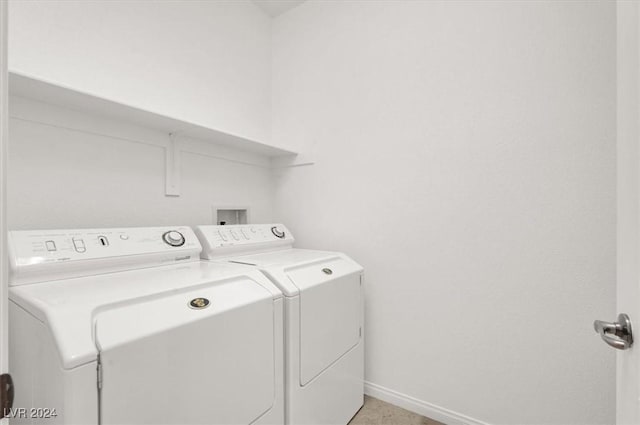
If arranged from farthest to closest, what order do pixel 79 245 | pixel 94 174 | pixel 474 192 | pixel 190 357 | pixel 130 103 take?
pixel 474 192 < pixel 94 174 < pixel 130 103 < pixel 79 245 < pixel 190 357

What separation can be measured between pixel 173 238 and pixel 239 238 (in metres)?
0.37

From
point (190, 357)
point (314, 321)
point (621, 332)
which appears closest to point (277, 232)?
point (314, 321)

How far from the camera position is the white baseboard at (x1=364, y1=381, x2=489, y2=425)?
61.5 inches

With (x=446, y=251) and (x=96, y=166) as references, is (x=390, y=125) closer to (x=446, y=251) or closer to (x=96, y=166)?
(x=446, y=251)

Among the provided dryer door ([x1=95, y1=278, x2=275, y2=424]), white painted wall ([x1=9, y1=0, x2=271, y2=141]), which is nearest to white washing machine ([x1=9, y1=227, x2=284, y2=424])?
dryer door ([x1=95, y1=278, x2=275, y2=424])

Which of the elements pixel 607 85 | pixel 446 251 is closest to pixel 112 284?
pixel 446 251

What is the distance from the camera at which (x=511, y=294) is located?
1.45m

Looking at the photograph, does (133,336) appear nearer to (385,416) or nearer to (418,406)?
(385,416)

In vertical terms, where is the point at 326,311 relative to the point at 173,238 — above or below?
below

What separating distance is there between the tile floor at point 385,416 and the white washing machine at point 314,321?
50mm

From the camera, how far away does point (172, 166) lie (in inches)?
65.4

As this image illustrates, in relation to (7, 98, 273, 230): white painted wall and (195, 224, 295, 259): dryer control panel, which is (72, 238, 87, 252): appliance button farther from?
(195, 224, 295, 259): dryer control panel

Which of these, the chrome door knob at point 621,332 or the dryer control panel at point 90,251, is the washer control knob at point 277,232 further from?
the chrome door knob at point 621,332

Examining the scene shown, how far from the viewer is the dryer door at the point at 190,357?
70 centimetres
